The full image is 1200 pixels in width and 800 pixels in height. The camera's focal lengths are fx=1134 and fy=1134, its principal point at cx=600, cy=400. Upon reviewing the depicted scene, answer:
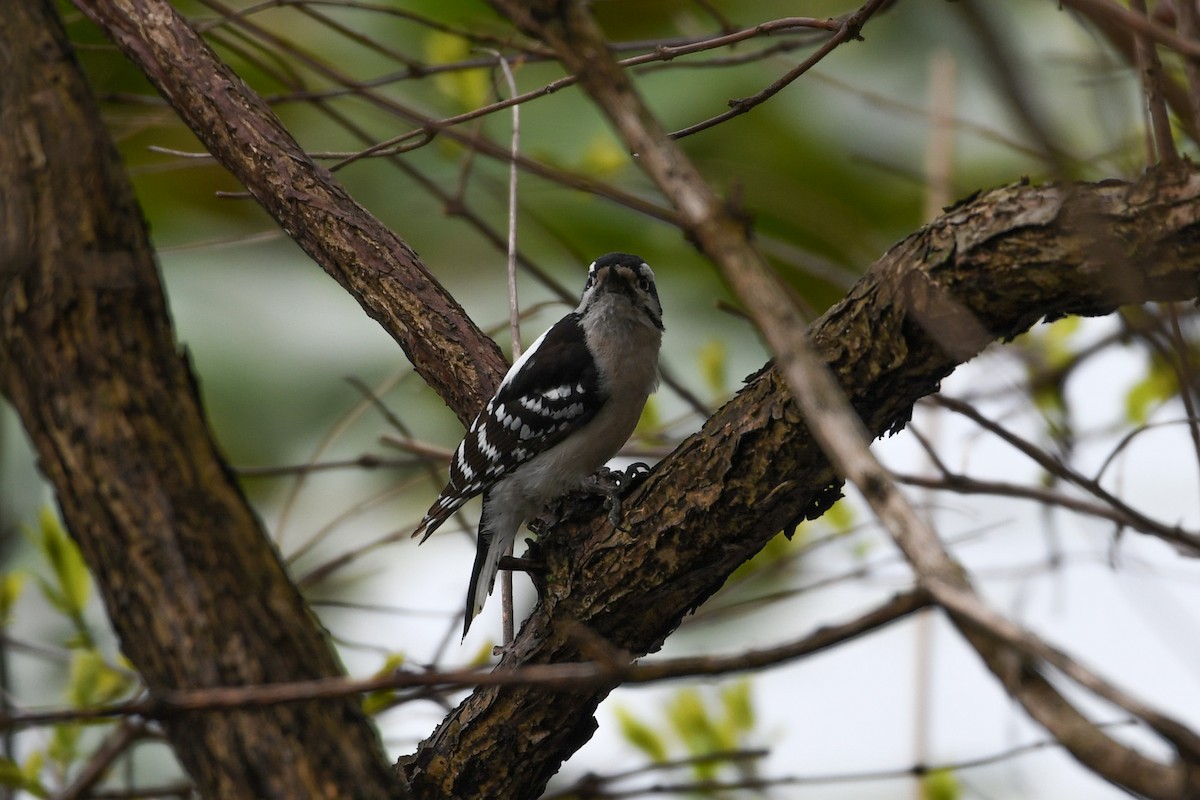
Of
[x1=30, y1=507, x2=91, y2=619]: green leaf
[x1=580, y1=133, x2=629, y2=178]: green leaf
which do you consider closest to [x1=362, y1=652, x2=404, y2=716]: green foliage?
[x1=30, y1=507, x2=91, y2=619]: green leaf

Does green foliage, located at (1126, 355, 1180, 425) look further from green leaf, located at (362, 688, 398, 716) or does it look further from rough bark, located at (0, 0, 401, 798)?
rough bark, located at (0, 0, 401, 798)

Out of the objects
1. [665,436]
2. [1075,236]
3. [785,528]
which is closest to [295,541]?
[665,436]

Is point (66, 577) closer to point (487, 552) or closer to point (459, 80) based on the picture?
point (487, 552)

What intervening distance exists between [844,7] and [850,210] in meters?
1.52

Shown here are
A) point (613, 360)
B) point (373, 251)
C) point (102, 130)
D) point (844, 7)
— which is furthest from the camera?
point (844, 7)

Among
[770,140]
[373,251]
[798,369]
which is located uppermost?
[770,140]

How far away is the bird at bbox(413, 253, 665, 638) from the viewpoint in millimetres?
3396

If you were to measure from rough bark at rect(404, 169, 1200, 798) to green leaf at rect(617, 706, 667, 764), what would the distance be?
133 centimetres

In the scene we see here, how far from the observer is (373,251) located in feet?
10.2

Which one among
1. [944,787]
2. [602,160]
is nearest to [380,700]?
[944,787]

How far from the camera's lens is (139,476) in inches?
67.7

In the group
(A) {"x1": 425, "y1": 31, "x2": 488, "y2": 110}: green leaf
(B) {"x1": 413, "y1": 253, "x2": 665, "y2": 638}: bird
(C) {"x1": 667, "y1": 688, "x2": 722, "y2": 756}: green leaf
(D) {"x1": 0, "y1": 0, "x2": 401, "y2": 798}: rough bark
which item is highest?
(A) {"x1": 425, "y1": 31, "x2": 488, "y2": 110}: green leaf

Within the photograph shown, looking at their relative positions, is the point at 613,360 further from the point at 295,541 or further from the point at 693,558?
the point at 295,541

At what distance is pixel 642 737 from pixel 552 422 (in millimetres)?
1294
